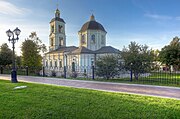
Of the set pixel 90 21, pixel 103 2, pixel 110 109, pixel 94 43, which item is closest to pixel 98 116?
pixel 110 109

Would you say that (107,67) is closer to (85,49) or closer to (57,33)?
(85,49)

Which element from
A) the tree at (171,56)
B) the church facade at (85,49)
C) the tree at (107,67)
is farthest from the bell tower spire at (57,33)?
the tree at (107,67)

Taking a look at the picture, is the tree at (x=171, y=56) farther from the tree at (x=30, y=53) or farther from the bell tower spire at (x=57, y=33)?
the bell tower spire at (x=57, y=33)

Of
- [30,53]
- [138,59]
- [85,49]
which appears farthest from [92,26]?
[138,59]

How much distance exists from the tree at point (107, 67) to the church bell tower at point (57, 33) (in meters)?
36.3

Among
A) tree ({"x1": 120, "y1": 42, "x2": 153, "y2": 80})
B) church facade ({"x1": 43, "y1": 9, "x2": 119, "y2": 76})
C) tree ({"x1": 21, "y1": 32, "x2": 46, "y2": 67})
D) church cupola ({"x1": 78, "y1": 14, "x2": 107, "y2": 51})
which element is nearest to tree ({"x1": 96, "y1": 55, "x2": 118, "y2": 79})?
tree ({"x1": 120, "y1": 42, "x2": 153, "y2": 80})

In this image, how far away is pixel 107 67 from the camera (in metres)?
14.9

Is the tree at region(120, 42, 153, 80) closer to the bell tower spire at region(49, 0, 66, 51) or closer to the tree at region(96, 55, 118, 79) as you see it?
the tree at region(96, 55, 118, 79)

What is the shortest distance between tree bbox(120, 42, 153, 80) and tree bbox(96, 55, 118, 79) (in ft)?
3.11

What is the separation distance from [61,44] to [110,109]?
1888 inches

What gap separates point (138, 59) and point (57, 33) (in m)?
38.4

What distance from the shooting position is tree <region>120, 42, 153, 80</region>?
1449 cm

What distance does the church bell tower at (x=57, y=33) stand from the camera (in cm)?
4864

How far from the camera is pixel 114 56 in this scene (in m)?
15.5
